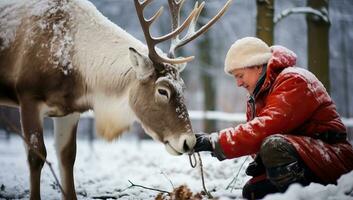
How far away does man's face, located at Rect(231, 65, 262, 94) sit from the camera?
12.1ft

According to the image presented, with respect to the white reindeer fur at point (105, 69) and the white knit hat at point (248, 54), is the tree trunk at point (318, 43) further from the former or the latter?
the white knit hat at point (248, 54)

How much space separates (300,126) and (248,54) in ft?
2.17

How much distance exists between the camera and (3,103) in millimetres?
5059

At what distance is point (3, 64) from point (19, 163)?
14.7 feet

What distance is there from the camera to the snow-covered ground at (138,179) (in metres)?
3.15

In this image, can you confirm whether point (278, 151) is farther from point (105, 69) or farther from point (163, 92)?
point (105, 69)

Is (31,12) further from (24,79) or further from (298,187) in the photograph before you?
(298,187)

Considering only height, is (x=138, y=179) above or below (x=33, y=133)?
below

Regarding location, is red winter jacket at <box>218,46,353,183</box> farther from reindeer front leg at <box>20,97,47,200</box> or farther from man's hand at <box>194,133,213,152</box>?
reindeer front leg at <box>20,97,47,200</box>

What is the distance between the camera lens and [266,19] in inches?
265

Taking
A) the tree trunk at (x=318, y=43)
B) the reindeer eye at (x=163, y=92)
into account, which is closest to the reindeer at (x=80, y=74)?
the reindeer eye at (x=163, y=92)

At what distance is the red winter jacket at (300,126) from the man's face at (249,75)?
0.21m

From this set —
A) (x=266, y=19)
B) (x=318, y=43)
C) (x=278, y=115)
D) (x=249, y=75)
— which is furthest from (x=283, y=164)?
(x=318, y=43)

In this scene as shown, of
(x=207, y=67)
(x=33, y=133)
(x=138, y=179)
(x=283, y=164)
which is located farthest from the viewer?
(x=207, y=67)
